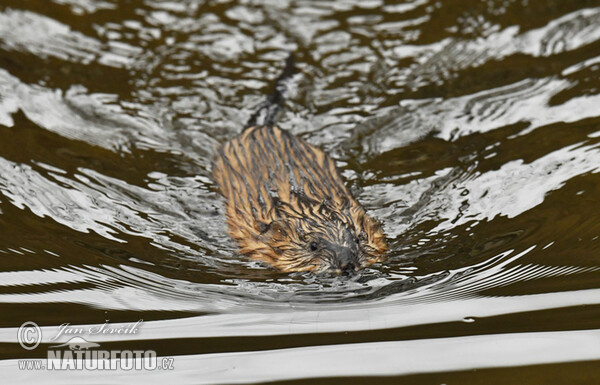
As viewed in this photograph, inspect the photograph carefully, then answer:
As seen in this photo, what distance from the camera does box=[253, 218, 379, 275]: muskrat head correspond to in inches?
217

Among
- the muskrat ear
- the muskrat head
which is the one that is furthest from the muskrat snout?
the muskrat ear

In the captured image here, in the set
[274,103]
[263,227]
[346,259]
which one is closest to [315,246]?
[346,259]

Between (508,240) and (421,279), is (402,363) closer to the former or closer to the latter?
(421,279)

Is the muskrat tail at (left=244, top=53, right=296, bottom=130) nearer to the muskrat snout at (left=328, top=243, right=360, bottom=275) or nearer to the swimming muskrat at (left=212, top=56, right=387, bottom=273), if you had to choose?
the swimming muskrat at (left=212, top=56, right=387, bottom=273)

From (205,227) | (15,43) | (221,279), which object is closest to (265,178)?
(205,227)

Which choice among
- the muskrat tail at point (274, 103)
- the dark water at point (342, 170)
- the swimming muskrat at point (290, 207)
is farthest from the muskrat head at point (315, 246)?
the muskrat tail at point (274, 103)

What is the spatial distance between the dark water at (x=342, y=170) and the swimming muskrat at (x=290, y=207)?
15 centimetres

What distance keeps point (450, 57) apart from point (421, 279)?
4113 mm

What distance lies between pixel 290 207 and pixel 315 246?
1.94 ft

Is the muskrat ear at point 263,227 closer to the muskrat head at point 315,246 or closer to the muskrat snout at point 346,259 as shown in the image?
the muskrat head at point 315,246

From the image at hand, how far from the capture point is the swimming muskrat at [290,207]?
18.5 ft

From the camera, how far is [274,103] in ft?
26.5

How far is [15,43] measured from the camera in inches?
348

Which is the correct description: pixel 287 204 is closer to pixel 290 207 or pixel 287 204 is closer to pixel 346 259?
pixel 290 207
